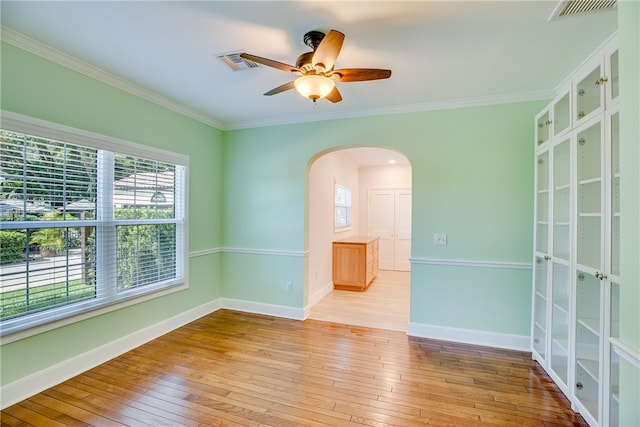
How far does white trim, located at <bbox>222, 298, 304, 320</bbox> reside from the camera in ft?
12.4

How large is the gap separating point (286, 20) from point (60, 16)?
1.45 meters

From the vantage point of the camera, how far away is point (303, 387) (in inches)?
90.4

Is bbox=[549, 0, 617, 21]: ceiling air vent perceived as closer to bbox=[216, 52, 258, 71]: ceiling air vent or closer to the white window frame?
bbox=[216, 52, 258, 71]: ceiling air vent

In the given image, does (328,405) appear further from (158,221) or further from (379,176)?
(379,176)

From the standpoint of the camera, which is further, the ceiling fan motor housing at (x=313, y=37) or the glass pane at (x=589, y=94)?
the ceiling fan motor housing at (x=313, y=37)

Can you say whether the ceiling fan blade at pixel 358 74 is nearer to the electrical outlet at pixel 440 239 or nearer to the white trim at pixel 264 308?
the electrical outlet at pixel 440 239

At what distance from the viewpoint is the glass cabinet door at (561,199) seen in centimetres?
225

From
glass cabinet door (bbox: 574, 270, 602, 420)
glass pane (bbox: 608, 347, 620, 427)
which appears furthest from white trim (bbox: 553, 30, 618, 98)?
glass pane (bbox: 608, 347, 620, 427)

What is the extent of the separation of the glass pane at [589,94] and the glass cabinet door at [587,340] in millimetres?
1104

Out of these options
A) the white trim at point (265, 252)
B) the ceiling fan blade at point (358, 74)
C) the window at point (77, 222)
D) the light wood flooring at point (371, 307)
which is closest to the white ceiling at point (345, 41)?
the ceiling fan blade at point (358, 74)

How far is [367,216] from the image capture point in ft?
24.3

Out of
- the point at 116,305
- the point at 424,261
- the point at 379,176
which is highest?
the point at 379,176

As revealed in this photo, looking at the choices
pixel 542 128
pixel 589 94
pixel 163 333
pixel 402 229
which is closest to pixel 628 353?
pixel 589 94

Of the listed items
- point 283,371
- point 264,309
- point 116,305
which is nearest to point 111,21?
point 116,305
